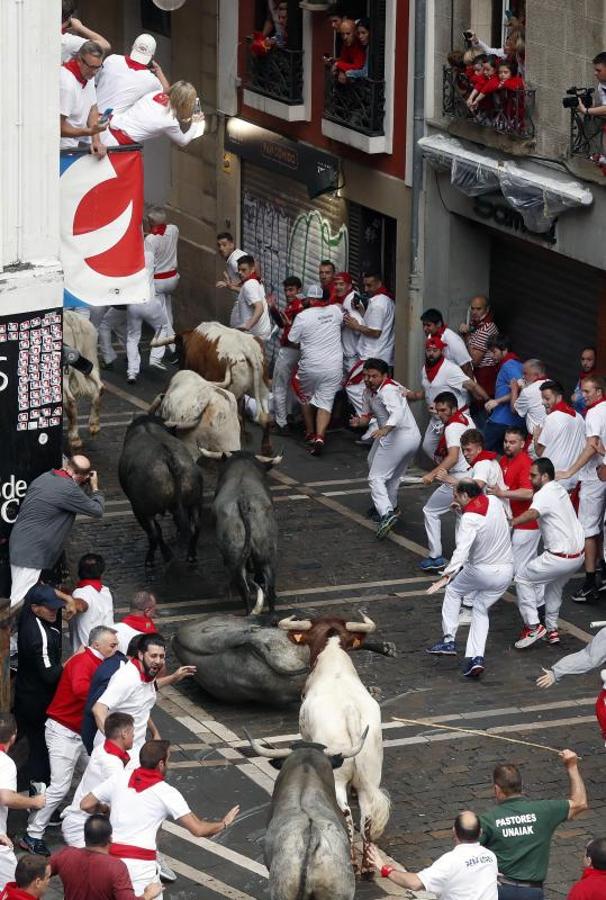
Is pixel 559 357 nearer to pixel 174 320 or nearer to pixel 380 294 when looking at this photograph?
pixel 380 294

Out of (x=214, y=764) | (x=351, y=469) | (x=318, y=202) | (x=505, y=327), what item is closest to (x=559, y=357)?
(x=505, y=327)

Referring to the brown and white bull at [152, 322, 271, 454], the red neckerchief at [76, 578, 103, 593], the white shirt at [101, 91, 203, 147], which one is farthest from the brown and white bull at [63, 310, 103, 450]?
the red neckerchief at [76, 578, 103, 593]

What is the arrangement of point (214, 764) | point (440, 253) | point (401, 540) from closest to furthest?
point (214, 764) < point (401, 540) < point (440, 253)

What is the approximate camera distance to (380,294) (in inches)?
967

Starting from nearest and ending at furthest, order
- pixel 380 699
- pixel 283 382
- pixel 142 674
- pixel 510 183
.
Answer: pixel 142 674 < pixel 380 699 < pixel 510 183 < pixel 283 382

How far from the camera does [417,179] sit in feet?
79.2

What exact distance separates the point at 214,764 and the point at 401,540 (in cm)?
592

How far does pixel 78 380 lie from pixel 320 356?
2.89 m

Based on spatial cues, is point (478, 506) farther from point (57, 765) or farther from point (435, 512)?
point (57, 765)

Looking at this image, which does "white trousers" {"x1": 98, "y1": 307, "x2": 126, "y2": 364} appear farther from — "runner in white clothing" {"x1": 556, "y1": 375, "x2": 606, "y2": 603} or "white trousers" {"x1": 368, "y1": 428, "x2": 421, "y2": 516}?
"runner in white clothing" {"x1": 556, "y1": 375, "x2": 606, "y2": 603}

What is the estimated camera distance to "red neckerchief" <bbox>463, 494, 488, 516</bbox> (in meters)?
17.8

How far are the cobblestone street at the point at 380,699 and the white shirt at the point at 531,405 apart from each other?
5.02 feet

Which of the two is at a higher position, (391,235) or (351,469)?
(391,235)

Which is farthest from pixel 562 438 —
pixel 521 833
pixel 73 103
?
pixel 521 833
